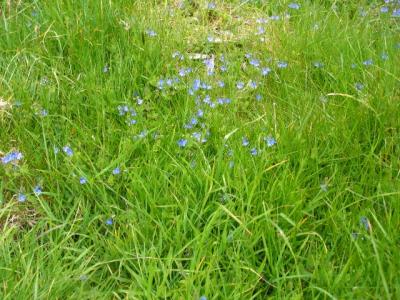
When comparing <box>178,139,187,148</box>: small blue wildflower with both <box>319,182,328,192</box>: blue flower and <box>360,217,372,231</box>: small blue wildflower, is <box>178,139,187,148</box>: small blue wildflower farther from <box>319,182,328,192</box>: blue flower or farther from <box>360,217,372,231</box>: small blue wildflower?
<box>360,217,372,231</box>: small blue wildflower

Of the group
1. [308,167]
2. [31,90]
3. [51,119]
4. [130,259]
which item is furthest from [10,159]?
[308,167]

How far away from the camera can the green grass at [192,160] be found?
2232mm

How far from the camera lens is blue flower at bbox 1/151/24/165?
2.68m

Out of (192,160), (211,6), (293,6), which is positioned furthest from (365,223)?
(211,6)

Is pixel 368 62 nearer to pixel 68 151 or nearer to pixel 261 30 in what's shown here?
pixel 261 30

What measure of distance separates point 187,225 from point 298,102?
3.36 ft

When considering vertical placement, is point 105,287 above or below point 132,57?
below

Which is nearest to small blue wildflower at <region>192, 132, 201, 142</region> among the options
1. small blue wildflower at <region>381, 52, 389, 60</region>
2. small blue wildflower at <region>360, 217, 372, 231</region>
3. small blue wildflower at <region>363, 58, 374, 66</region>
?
small blue wildflower at <region>360, 217, 372, 231</region>

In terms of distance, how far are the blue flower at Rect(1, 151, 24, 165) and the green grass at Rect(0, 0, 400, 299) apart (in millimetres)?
52

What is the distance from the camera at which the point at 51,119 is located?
296cm

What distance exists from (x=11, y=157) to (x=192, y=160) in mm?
869

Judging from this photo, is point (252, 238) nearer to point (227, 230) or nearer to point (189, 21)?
point (227, 230)

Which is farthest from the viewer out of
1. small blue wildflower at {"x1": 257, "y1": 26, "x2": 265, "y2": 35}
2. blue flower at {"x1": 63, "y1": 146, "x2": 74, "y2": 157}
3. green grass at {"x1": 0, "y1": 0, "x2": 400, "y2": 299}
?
small blue wildflower at {"x1": 257, "y1": 26, "x2": 265, "y2": 35}

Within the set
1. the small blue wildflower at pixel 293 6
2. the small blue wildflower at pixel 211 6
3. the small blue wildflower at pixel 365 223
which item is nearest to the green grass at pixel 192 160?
the small blue wildflower at pixel 365 223
